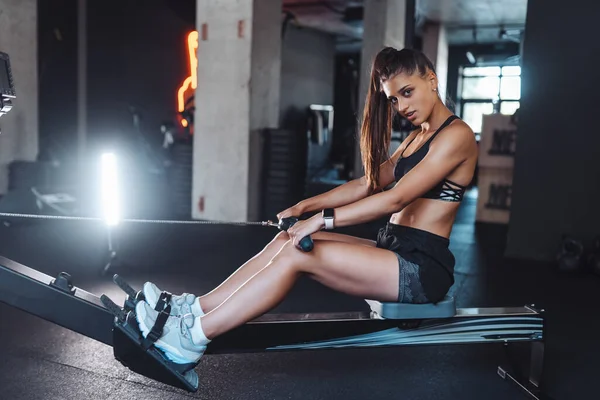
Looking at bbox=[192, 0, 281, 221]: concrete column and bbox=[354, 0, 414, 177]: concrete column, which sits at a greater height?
bbox=[354, 0, 414, 177]: concrete column

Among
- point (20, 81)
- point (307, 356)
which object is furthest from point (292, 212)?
point (20, 81)

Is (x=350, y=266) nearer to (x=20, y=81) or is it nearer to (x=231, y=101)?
(x=231, y=101)

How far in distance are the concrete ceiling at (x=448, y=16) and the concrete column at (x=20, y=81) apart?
4163mm

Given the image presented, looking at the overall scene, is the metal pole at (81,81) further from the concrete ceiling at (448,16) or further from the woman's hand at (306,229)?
the woman's hand at (306,229)

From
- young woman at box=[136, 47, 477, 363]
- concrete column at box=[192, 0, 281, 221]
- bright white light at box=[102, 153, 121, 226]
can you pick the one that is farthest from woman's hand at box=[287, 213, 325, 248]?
concrete column at box=[192, 0, 281, 221]

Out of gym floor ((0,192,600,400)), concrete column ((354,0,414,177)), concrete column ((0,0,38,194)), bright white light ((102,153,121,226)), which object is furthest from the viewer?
concrete column ((354,0,414,177))

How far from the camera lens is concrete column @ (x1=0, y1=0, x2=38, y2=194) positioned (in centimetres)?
631

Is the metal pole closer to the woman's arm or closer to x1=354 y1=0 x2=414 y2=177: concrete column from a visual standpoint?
x1=354 y1=0 x2=414 y2=177: concrete column

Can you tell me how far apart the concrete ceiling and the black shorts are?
7.06 m

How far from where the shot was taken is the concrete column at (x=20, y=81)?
6309mm

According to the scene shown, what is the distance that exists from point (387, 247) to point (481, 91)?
1184 cm

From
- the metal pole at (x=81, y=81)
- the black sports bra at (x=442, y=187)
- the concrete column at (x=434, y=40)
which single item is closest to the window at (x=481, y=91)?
the concrete column at (x=434, y=40)

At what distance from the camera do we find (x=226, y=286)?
6.44 ft

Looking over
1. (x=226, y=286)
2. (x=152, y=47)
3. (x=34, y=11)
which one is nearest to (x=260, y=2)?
(x=34, y=11)
